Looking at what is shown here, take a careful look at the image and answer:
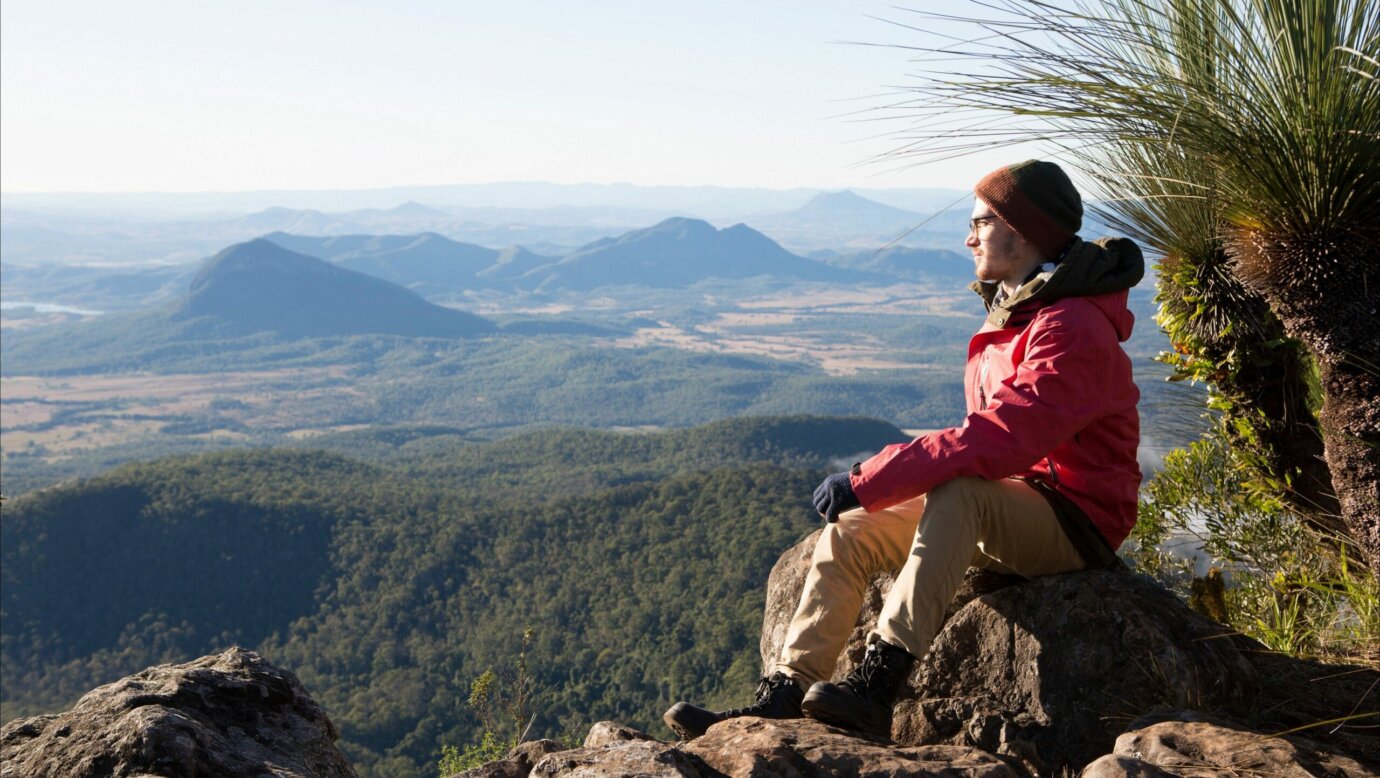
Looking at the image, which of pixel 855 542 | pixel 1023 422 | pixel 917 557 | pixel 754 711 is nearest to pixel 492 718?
pixel 754 711

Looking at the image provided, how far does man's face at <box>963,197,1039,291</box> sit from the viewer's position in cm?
375

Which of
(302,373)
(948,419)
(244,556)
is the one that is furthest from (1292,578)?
(302,373)

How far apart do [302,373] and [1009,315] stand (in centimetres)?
19571

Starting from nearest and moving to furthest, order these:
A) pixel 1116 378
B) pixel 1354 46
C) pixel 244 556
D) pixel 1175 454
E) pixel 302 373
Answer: pixel 1354 46 < pixel 1116 378 < pixel 1175 454 < pixel 244 556 < pixel 302 373

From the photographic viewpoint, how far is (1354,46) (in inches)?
112

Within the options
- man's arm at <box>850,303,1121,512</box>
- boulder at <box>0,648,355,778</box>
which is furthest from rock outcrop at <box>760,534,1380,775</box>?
boulder at <box>0,648,355,778</box>

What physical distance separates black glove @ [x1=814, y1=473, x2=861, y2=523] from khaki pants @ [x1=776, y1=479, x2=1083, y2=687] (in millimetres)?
Answer: 98

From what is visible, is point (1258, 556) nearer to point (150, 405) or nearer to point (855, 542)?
point (855, 542)

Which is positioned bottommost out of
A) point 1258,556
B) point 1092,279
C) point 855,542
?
point 1258,556

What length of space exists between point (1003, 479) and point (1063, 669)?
0.64 m

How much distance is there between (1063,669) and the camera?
139 inches

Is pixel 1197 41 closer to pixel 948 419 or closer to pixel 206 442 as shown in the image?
pixel 948 419

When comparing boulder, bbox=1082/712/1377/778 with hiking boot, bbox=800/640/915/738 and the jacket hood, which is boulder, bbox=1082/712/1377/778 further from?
the jacket hood

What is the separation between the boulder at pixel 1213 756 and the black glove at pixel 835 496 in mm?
1051
